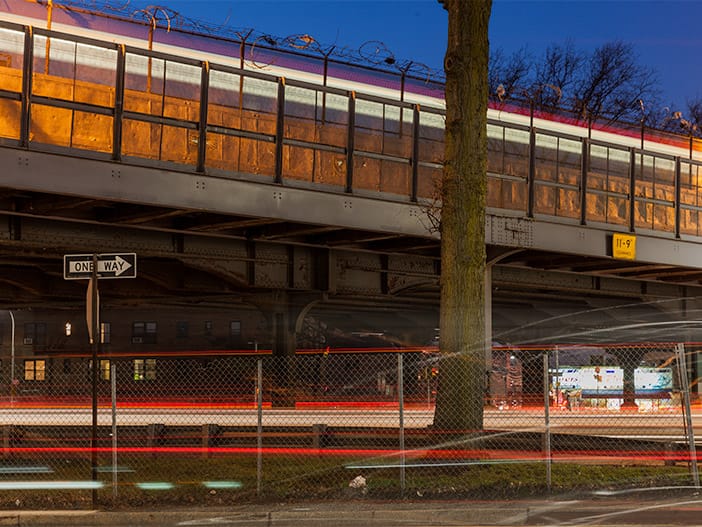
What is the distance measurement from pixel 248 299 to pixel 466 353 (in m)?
14.6

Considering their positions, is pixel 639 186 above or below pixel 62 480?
above

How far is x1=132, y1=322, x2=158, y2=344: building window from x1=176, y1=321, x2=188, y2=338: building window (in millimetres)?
1540

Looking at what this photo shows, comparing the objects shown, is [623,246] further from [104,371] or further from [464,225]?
[104,371]

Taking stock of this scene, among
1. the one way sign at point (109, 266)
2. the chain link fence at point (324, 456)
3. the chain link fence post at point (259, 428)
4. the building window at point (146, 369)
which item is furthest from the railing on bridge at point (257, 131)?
the building window at point (146, 369)

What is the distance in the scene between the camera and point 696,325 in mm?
39875

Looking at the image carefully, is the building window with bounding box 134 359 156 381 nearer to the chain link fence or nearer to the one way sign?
the chain link fence

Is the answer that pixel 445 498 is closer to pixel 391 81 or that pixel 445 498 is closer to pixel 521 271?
pixel 391 81

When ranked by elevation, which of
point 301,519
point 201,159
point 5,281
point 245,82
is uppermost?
point 245,82

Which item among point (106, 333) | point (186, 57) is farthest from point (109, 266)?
point (106, 333)

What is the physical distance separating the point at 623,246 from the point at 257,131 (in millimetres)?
→ 10776

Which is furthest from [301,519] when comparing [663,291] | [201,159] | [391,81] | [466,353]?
[663,291]

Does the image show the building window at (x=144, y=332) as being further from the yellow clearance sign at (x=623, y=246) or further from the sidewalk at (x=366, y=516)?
the sidewalk at (x=366, y=516)

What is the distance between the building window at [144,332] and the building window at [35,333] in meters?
6.15

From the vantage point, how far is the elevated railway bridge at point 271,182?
18281 mm
